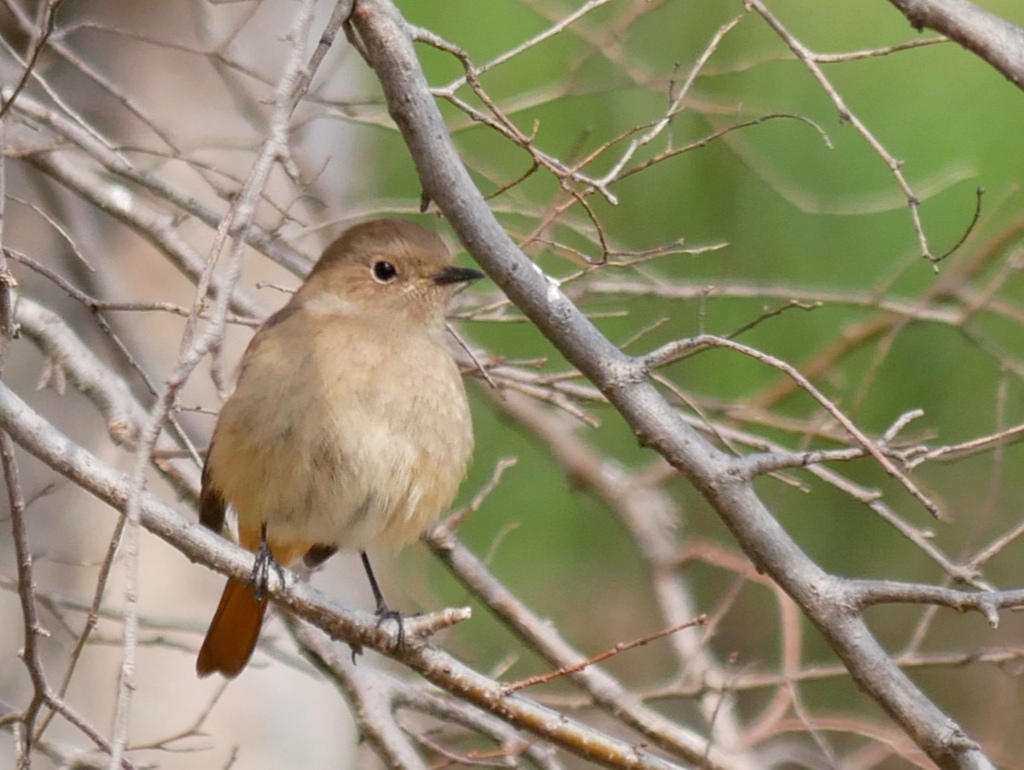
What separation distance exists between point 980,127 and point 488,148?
98.9 inches

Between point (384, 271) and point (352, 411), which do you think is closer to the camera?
point (352, 411)

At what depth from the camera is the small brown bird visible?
383 centimetres

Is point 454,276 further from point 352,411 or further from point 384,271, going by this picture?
point 352,411

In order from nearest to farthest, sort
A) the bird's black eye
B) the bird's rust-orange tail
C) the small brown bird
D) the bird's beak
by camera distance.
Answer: the small brown bird < the bird's beak < the bird's black eye < the bird's rust-orange tail

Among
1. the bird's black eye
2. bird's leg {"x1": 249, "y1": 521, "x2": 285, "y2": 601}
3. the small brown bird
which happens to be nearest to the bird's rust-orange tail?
the small brown bird

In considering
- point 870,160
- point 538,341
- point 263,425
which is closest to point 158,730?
point 263,425

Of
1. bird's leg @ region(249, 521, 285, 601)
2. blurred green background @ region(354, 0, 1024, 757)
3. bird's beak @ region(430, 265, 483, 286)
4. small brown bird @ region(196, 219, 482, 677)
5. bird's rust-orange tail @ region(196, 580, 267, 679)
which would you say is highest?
blurred green background @ region(354, 0, 1024, 757)

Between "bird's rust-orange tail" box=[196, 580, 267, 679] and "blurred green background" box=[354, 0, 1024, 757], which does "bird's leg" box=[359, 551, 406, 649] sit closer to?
"bird's rust-orange tail" box=[196, 580, 267, 679]

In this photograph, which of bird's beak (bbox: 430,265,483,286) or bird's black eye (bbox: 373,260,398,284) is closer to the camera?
bird's beak (bbox: 430,265,483,286)

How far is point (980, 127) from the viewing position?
22.4 feet

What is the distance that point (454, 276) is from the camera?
4164 mm

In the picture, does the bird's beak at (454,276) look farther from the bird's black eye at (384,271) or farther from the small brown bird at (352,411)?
the bird's black eye at (384,271)

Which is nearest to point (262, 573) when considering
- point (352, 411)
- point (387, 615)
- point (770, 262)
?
point (352, 411)

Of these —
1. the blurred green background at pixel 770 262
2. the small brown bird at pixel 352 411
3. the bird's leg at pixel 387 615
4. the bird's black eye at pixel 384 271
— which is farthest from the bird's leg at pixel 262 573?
the blurred green background at pixel 770 262
